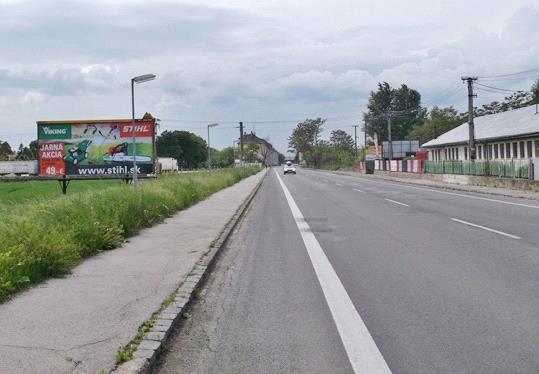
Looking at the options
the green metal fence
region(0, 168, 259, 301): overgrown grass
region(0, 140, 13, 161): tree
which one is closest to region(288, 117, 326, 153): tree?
region(0, 140, 13, 161): tree

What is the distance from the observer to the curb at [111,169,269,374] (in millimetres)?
4770

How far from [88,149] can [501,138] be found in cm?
3053

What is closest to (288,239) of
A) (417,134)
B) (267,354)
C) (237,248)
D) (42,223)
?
(237,248)

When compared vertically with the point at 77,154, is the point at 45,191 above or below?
below

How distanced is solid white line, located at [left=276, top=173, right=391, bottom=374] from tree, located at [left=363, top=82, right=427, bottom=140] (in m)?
111

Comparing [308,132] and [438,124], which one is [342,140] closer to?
[308,132]

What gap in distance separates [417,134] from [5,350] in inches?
4355

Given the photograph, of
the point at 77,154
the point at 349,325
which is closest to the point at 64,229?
the point at 349,325

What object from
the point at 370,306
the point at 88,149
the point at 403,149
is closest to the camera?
the point at 370,306

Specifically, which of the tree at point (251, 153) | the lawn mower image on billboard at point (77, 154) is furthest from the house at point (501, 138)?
the tree at point (251, 153)

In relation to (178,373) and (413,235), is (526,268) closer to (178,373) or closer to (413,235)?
(413,235)

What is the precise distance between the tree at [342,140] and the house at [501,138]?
286ft

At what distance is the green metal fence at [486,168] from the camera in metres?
31.0

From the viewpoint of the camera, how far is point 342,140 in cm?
15250
